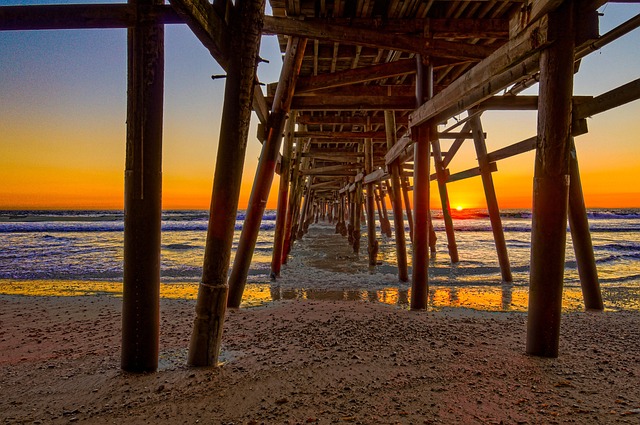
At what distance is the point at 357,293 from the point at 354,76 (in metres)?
3.86

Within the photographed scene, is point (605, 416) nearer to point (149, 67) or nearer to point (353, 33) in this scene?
point (149, 67)

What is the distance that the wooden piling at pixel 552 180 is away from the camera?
2.58 m

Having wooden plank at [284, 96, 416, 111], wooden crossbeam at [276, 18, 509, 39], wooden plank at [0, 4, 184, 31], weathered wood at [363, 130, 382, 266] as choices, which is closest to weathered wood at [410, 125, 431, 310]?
wooden plank at [284, 96, 416, 111]

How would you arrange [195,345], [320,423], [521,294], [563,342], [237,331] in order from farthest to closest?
[521,294] < [237,331] < [563,342] < [195,345] < [320,423]

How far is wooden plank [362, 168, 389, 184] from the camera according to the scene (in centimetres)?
798

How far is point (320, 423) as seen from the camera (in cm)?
197

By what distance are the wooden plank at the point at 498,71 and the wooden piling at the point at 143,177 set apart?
2535 millimetres

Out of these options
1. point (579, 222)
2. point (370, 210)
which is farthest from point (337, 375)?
point (370, 210)

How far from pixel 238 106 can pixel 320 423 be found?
6.31ft

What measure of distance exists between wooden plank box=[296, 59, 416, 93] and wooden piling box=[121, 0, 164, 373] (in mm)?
3177

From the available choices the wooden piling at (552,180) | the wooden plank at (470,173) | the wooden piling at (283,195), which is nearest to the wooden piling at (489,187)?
the wooden plank at (470,173)

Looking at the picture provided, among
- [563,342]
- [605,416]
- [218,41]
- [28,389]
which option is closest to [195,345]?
[28,389]

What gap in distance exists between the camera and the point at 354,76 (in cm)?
523

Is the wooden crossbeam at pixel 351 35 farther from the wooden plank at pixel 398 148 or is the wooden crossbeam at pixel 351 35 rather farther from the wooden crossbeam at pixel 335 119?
the wooden crossbeam at pixel 335 119
